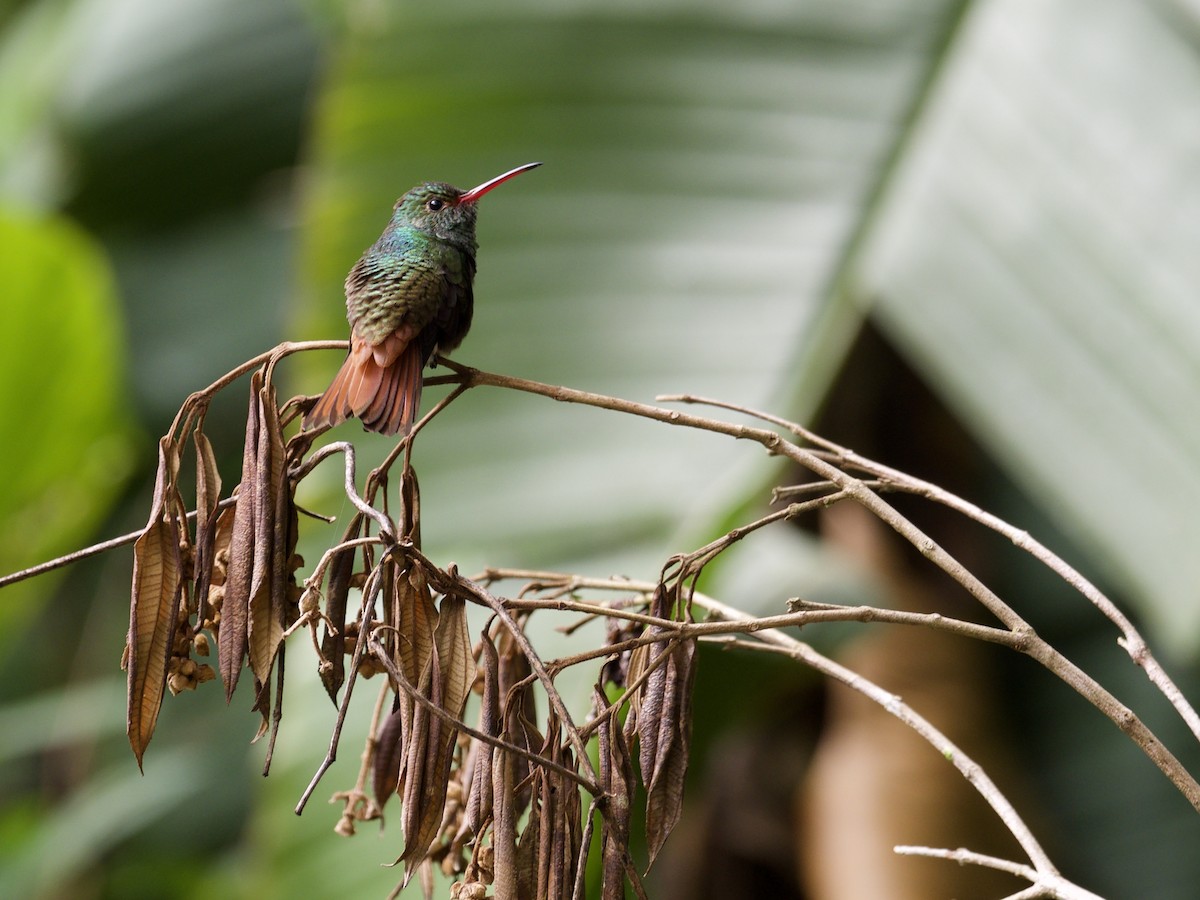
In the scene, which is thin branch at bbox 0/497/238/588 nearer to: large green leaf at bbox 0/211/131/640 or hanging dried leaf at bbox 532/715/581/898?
hanging dried leaf at bbox 532/715/581/898

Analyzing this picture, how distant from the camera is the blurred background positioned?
4.95ft

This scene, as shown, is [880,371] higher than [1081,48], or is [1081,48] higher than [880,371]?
[880,371]

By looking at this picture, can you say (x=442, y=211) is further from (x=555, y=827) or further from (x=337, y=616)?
(x=555, y=827)

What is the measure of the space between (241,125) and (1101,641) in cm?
239

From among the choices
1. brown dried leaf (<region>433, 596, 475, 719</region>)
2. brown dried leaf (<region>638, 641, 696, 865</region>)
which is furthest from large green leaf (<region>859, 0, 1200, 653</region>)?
brown dried leaf (<region>433, 596, 475, 719</region>)

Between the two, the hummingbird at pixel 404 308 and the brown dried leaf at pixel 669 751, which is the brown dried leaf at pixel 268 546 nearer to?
the hummingbird at pixel 404 308

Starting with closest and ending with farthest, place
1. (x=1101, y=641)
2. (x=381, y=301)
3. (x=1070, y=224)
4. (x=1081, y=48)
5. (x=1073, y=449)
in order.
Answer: (x=381, y=301), (x=1073, y=449), (x=1070, y=224), (x=1081, y=48), (x=1101, y=641)

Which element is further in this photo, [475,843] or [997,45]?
[997,45]

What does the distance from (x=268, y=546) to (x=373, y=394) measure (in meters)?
0.17

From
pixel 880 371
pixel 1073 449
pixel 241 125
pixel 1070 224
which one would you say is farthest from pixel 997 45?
pixel 241 125

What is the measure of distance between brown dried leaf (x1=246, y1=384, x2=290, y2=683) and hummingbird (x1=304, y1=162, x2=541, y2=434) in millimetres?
62

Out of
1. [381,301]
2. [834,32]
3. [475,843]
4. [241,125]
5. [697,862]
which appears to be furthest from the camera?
[241,125]

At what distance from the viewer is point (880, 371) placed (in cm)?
280

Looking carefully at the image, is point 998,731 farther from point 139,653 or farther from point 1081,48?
point 139,653
